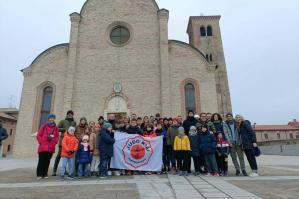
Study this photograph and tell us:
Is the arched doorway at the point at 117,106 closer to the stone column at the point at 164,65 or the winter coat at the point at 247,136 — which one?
the stone column at the point at 164,65

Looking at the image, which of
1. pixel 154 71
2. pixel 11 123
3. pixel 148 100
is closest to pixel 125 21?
pixel 154 71

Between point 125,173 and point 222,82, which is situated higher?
point 222,82

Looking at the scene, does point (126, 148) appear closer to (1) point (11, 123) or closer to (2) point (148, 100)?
(2) point (148, 100)

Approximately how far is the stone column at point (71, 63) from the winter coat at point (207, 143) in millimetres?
12460

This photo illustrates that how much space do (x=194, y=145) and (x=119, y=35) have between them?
14561 mm

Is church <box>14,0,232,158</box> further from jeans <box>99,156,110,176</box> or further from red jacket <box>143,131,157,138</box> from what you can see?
jeans <box>99,156,110,176</box>

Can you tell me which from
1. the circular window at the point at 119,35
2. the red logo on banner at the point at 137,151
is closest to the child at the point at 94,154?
the red logo on banner at the point at 137,151

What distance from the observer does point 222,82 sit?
27.9m

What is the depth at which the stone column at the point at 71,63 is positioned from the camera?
18.1 meters

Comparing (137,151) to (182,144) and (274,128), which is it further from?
(274,128)

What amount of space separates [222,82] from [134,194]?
25206 mm

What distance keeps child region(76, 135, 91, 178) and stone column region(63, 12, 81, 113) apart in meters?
10.6

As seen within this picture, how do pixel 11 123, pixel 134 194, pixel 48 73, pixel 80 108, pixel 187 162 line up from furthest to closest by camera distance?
pixel 11 123 → pixel 48 73 → pixel 80 108 → pixel 187 162 → pixel 134 194

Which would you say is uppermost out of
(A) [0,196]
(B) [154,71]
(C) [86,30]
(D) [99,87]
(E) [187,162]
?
(C) [86,30]
